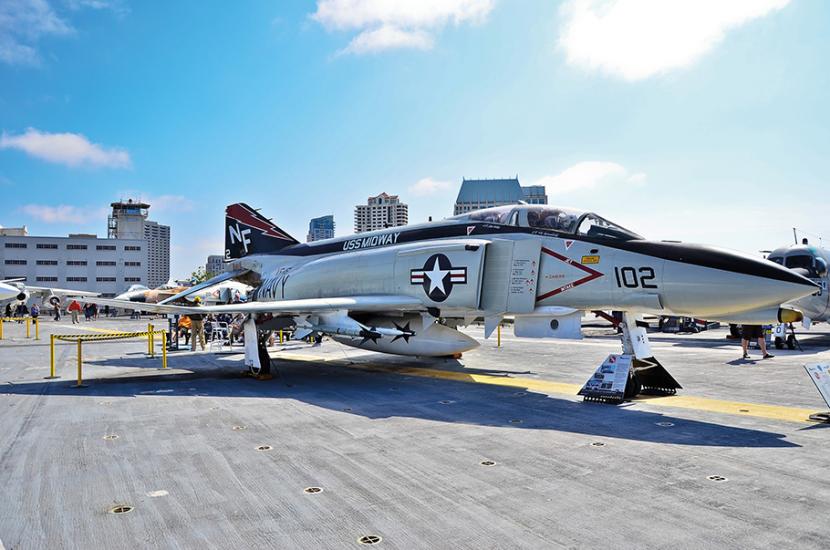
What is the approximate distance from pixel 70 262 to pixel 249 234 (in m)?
90.6

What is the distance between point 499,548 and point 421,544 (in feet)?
1.79

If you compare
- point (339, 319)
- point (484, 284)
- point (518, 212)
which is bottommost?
point (339, 319)

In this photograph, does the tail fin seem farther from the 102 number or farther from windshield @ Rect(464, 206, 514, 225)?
the 102 number

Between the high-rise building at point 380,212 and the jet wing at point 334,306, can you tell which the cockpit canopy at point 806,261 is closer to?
the jet wing at point 334,306

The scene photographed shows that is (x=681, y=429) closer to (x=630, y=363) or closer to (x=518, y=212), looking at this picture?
(x=630, y=363)

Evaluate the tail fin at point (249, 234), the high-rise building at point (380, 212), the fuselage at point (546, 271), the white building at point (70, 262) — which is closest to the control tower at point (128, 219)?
the white building at point (70, 262)

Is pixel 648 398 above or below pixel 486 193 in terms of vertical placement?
below

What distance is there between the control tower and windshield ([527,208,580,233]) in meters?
138

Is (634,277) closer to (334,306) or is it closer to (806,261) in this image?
(334,306)

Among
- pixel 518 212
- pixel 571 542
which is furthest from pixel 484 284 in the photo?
pixel 571 542

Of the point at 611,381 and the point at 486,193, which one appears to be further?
the point at 486,193

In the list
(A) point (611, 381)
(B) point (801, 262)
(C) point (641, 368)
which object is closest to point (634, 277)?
(A) point (611, 381)

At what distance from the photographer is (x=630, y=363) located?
370 inches

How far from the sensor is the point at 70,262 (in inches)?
3659
